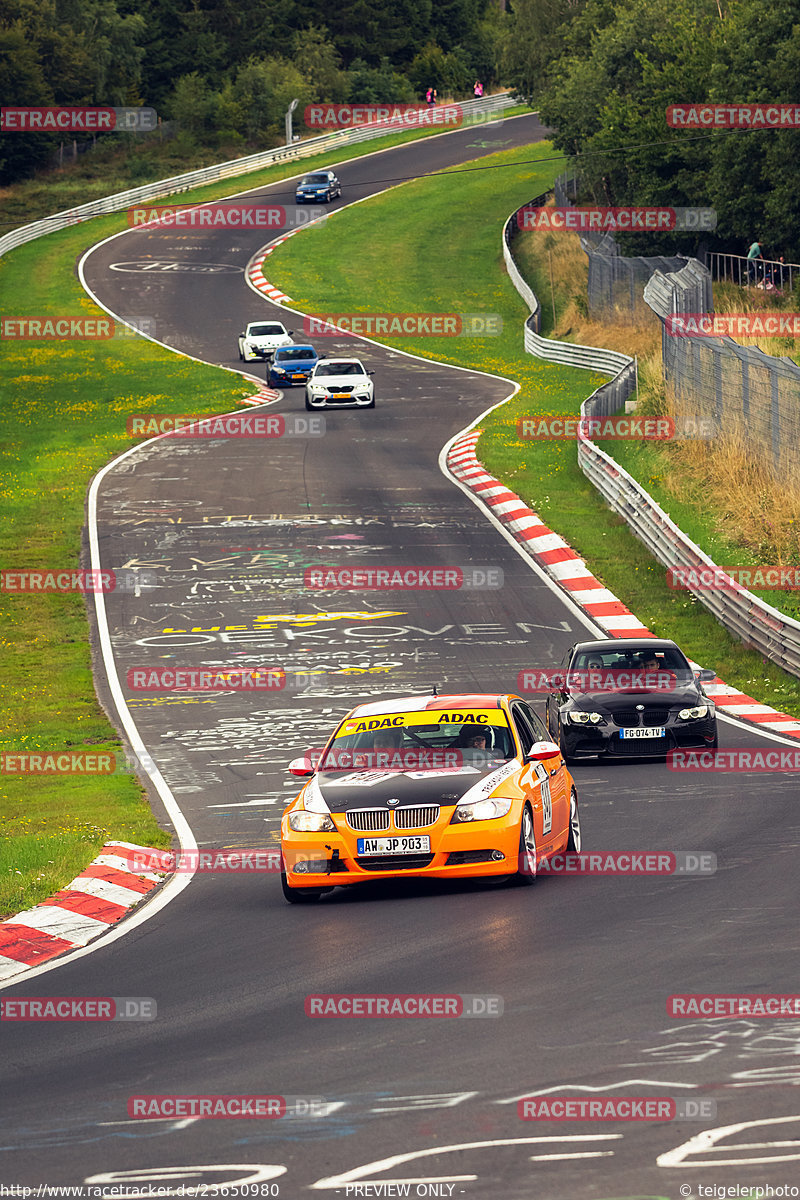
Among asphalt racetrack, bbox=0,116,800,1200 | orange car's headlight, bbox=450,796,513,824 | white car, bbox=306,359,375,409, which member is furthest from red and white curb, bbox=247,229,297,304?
orange car's headlight, bbox=450,796,513,824

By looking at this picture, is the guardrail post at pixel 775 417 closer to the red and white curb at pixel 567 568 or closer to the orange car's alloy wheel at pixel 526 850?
the red and white curb at pixel 567 568

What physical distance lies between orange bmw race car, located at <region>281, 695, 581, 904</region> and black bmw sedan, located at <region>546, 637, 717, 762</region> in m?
5.33

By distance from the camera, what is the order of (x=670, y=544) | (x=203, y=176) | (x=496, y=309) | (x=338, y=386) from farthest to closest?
(x=203, y=176), (x=496, y=309), (x=338, y=386), (x=670, y=544)

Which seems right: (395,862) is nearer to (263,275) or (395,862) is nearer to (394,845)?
(394,845)

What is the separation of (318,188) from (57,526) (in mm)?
54535

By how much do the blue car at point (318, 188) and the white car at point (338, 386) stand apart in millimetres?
40678

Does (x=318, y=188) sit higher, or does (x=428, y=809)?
(x=428, y=809)

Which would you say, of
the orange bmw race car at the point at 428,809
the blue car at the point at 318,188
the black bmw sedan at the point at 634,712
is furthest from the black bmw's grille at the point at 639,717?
the blue car at the point at 318,188

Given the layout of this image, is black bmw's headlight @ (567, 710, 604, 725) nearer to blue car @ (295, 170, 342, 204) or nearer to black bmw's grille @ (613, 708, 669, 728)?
black bmw's grille @ (613, 708, 669, 728)

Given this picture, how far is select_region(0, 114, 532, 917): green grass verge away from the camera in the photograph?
1634cm

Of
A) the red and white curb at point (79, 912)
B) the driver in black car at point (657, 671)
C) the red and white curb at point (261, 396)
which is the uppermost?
the red and white curb at point (79, 912)

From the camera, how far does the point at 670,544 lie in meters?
29.9

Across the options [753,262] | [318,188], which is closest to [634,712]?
[753,262]

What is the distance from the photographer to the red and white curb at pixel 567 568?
71.9 ft
